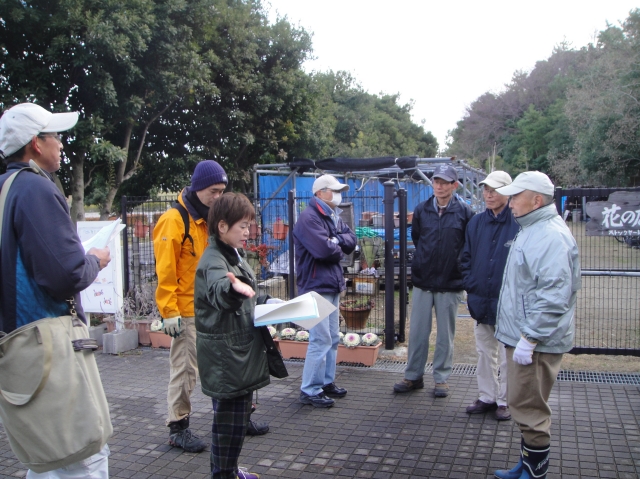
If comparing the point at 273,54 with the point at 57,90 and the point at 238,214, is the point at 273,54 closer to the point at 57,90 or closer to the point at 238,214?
the point at 57,90

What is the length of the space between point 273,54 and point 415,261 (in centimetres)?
1339

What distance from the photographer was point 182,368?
410 centimetres

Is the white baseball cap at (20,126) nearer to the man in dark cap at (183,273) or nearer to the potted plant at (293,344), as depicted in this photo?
the man in dark cap at (183,273)

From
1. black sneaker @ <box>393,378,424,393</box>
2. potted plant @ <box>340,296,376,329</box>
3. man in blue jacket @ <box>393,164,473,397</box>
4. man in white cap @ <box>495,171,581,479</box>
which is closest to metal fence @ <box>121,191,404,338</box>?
potted plant @ <box>340,296,376,329</box>

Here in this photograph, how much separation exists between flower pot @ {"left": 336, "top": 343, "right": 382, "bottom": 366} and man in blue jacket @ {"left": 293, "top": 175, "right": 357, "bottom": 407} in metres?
1.21

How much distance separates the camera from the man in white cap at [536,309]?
3.25m

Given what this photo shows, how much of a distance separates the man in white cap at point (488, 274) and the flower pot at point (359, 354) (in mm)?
1649

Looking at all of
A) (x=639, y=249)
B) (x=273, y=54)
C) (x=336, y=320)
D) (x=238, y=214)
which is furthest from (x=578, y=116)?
(x=238, y=214)

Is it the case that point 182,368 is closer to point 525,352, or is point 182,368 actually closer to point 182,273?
point 182,273

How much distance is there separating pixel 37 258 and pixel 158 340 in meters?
5.03

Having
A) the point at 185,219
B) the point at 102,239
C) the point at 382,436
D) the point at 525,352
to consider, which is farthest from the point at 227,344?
the point at 382,436

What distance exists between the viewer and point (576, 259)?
3418mm

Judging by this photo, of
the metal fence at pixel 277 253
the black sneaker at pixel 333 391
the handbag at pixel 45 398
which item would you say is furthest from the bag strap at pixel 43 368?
the metal fence at pixel 277 253

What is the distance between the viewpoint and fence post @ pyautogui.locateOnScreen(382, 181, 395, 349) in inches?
260
